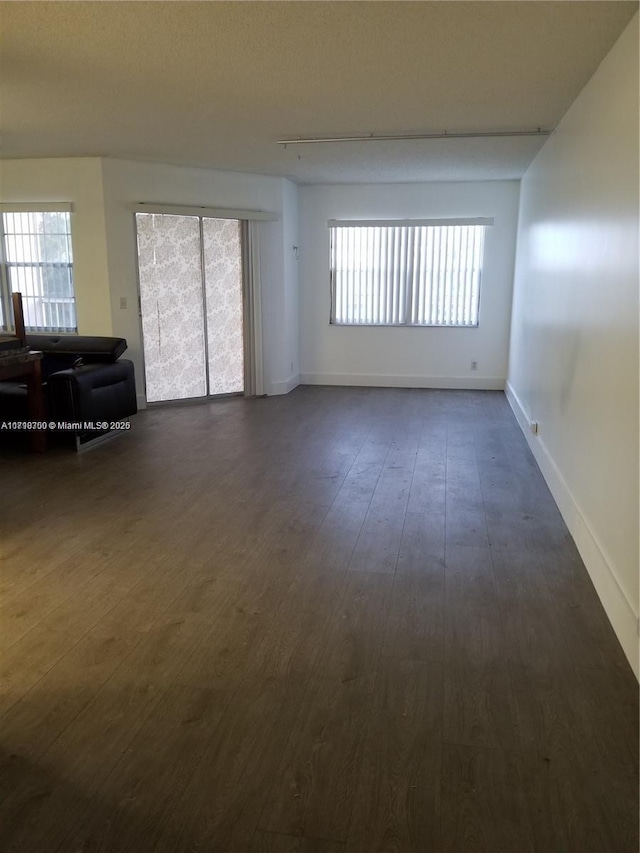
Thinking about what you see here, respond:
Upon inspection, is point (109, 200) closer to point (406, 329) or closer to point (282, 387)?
point (282, 387)

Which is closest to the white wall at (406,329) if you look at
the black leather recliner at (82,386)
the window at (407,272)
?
the window at (407,272)

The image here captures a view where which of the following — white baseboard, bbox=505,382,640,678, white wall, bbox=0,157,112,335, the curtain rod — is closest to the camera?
white baseboard, bbox=505,382,640,678

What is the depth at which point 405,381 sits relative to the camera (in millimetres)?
8312

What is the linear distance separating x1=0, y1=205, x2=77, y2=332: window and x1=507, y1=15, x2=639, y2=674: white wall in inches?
187

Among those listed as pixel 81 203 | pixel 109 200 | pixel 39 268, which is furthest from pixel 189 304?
pixel 39 268

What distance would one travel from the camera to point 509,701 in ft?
7.09

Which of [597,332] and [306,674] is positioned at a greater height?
[597,332]

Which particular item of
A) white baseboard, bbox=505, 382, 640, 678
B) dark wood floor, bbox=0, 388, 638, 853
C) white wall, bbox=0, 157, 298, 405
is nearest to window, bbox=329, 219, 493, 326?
white wall, bbox=0, 157, 298, 405

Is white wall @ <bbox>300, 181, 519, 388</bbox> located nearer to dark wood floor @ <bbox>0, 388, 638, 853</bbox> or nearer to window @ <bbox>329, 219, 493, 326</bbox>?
window @ <bbox>329, 219, 493, 326</bbox>

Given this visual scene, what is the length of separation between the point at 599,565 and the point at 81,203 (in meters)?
5.81

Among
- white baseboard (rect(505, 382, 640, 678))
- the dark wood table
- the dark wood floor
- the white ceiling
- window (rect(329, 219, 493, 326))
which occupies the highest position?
the white ceiling

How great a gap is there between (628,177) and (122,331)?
514cm

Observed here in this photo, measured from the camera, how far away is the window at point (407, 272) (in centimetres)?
788

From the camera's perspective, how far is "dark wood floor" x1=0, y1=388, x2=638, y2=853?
1.70 meters
